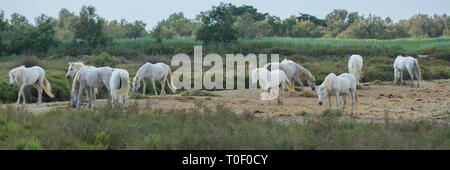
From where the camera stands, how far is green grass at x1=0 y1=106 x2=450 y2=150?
29.9 ft

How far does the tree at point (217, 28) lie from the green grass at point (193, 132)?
Answer: 3935 centimetres

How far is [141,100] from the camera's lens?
1786 cm

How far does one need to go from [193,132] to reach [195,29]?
6537 centimetres

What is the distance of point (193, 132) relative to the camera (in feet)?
33.0

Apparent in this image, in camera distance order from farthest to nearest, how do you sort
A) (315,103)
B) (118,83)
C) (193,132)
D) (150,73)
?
1. (150,73)
2. (315,103)
3. (118,83)
4. (193,132)

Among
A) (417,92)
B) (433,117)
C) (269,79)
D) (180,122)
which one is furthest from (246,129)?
(417,92)

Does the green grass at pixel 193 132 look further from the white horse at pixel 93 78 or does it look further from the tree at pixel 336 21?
the tree at pixel 336 21

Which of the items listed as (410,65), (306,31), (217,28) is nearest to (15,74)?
(410,65)

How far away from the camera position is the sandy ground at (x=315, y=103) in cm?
1508

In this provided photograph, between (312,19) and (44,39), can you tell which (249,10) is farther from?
(44,39)

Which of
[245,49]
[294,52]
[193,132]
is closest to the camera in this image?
[193,132]

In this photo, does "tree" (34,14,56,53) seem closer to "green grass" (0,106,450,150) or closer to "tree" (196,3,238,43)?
"tree" (196,3,238,43)
